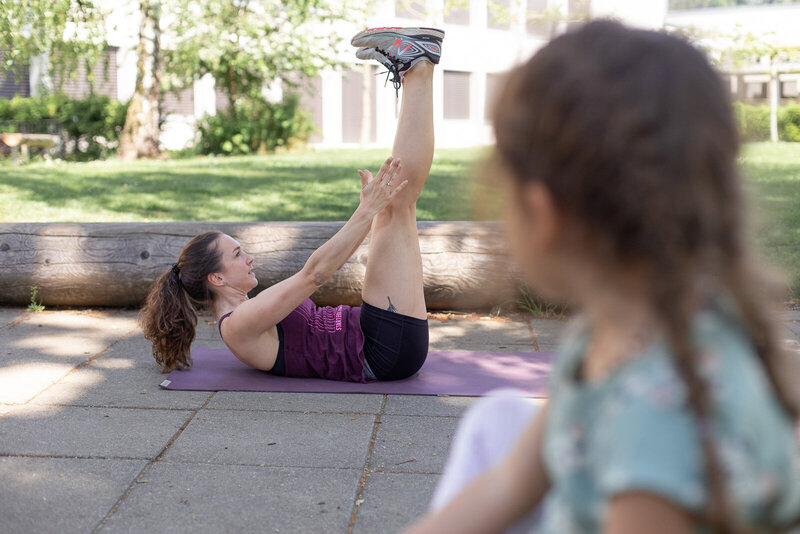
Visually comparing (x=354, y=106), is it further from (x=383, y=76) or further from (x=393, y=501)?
(x=393, y=501)

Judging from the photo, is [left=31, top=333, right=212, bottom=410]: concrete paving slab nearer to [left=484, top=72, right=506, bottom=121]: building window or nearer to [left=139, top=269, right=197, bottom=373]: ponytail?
[left=139, top=269, right=197, bottom=373]: ponytail

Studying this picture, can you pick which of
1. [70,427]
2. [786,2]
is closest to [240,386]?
[70,427]

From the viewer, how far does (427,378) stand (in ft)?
13.6

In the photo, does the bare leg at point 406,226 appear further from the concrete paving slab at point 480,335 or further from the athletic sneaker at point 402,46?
the concrete paving slab at point 480,335

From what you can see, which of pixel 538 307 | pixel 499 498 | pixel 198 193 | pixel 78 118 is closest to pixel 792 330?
pixel 538 307

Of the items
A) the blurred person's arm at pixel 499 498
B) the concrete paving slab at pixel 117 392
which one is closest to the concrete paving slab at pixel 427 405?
the concrete paving slab at pixel 117 392

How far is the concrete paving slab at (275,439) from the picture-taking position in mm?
3078

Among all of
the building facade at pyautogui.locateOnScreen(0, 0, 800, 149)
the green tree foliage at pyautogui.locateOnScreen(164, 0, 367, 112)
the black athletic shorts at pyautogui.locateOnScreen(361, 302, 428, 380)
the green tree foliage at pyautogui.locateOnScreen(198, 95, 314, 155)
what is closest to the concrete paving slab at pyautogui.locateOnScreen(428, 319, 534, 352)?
the black athletic shorts at pyautogui.locateOnScreen(361, 302, 428, 380)

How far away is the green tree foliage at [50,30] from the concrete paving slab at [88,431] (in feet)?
21.3

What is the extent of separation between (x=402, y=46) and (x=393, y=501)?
2247mm

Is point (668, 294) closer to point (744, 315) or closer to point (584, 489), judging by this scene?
point (744, 315)

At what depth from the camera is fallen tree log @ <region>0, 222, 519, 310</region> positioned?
5.32m

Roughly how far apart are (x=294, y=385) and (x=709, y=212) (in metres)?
3.31

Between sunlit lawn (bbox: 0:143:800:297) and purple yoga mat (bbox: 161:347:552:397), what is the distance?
1.61 meters
